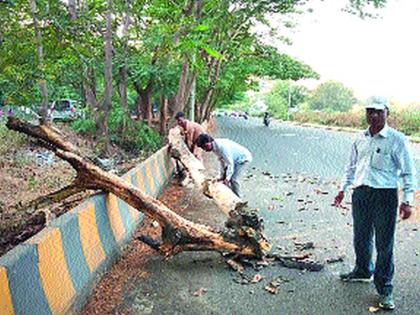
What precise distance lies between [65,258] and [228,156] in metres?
4.32

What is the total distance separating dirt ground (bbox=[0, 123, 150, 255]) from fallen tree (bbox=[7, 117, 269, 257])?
0.51m

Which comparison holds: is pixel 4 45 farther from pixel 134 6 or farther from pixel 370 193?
pixel 134 6

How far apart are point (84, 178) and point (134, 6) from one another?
11.0 metres

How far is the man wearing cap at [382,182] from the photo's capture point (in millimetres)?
4922

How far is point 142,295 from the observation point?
5078 mm

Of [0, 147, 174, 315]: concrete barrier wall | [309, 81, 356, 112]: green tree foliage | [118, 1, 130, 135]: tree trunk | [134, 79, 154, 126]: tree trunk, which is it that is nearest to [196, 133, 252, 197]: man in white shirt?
[0, 147, 174, 315]: concrete barrier wall

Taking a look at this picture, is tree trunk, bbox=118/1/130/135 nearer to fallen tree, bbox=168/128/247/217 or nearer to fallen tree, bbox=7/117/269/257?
fallen tree, bbox=168/128/247/217

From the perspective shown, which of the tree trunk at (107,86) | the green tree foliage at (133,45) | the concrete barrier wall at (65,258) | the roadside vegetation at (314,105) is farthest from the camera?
the roadside vegetation at (314,105)

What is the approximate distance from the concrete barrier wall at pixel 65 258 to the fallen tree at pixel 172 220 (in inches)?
10.9

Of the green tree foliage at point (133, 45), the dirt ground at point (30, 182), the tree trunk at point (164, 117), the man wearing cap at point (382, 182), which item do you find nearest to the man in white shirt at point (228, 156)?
the dirt ground at point (30, 182)

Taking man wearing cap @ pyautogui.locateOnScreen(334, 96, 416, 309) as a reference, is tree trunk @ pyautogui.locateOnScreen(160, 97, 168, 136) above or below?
below

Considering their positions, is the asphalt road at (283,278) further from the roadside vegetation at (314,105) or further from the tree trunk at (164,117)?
the roadside vegetation at (314,105)

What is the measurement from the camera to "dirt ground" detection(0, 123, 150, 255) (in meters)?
6.90

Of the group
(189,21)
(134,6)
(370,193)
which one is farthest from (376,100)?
(134,6)
